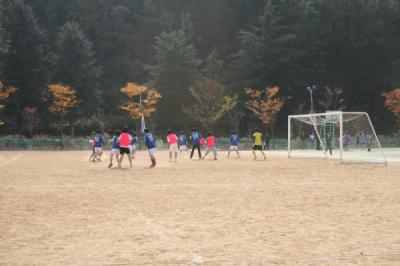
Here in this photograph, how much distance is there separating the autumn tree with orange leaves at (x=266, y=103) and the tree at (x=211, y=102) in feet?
6.55

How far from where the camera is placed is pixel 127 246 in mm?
6488

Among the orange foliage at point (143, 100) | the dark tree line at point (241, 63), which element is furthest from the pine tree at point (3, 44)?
the orange foliage at point (143, 100)

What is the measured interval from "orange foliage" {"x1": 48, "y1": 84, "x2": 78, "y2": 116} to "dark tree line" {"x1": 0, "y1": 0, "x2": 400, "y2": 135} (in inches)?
102

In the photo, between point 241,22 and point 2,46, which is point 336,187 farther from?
point 241,22

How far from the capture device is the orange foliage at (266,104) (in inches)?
2162

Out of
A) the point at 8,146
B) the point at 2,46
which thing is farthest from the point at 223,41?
the point at 8,146

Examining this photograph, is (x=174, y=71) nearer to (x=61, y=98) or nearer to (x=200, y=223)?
(x=61, y=98)

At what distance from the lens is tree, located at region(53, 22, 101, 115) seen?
58188mm

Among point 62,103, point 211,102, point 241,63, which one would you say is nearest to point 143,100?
point 211,102

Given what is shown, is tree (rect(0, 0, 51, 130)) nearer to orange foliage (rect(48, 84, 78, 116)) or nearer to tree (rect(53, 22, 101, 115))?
tree (rect(53, 22, 101, 115))

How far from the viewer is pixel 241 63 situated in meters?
59.7

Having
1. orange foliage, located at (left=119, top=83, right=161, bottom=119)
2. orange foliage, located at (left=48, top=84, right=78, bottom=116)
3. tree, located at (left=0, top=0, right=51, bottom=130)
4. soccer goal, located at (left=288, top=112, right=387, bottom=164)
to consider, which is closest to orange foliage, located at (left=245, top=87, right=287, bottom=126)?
soccer goal, located at (left=288, top=112, right=387, bottom=164)

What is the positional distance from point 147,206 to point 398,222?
4603 mm

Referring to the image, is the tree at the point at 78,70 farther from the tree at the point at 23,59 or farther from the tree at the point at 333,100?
the tree at the point at 333,100
